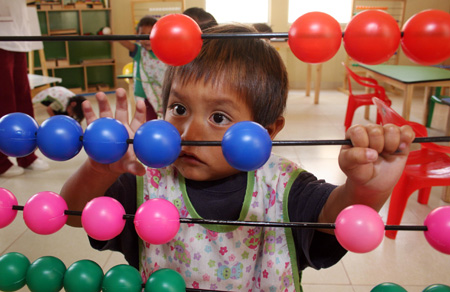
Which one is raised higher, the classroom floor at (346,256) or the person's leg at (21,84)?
the person's leg at (21,84)

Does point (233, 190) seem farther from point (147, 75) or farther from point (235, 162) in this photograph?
point (147, 75)

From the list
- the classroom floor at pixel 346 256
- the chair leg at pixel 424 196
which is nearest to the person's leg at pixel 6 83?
the classroom floor at pixel 346 256

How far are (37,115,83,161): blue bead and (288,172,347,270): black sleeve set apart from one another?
40cm

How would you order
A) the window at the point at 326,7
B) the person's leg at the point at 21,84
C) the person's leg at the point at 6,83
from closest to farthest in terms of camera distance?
the person's leg at the point at 6,83 < the person's leg at the point at 21,84 < the window at the point at 326,7

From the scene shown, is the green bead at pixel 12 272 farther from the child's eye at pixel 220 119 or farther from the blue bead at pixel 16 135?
the child's eye at pixel 220 119

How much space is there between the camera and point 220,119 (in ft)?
2.30

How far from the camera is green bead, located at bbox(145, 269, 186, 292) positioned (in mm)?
619

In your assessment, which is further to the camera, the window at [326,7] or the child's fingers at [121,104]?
the window at [326,7]

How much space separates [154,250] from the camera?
0.79 metres

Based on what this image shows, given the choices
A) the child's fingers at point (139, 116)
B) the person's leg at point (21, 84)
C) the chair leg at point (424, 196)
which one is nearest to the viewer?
the child's fingers at point (139, 116)

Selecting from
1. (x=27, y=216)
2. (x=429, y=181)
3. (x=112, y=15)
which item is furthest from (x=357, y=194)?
(x=112, y=15)

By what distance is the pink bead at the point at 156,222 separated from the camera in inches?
22.9

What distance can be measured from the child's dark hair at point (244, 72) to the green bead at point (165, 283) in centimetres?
33

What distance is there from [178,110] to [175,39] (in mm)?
206
